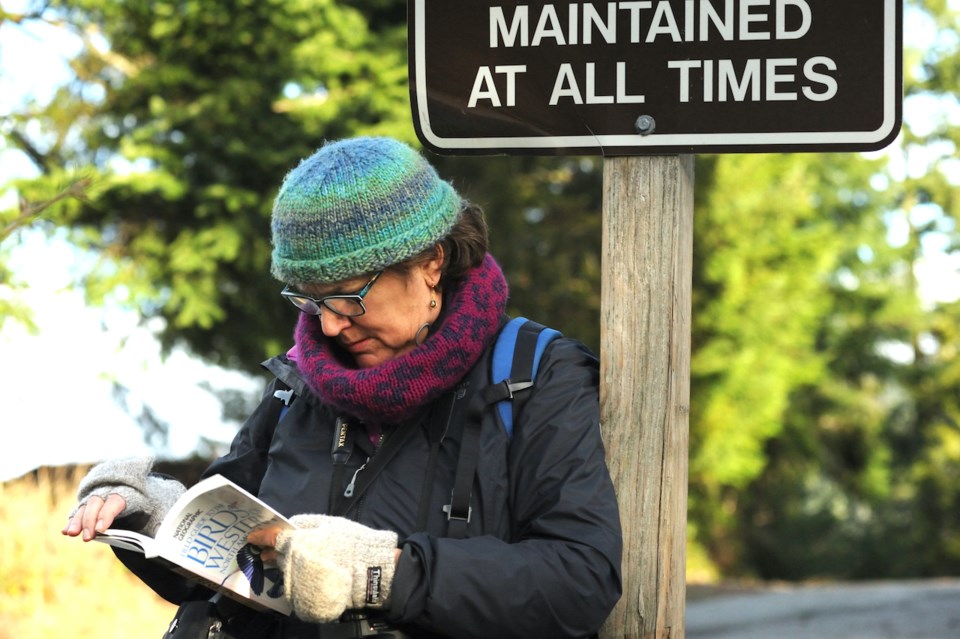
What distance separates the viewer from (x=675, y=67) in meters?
2.50

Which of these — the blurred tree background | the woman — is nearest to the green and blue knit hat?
the woman

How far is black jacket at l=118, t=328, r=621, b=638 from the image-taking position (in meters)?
2.12

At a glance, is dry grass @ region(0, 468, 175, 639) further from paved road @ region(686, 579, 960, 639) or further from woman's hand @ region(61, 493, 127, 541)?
woman's hand @ region(61, 493, 127, 541)

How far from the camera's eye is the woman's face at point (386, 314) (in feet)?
8.02

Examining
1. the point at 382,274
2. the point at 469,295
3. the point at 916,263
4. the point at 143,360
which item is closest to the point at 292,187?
the point at 382,274

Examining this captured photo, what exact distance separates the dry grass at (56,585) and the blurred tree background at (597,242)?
1.91 meters

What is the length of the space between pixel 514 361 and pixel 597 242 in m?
11.1

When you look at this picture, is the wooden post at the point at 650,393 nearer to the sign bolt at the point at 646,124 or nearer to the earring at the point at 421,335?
the sign bolt at the point at 646,124

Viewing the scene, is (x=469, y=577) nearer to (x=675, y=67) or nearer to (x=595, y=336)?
(x=675, y=67)

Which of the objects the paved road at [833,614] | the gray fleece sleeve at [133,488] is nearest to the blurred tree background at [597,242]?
the gray fleece sleeve at [133,488]

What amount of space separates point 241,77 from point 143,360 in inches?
107

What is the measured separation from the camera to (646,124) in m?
2.54

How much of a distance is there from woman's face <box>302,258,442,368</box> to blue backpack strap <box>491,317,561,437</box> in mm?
178

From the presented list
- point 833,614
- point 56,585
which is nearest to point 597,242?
point 833,614
